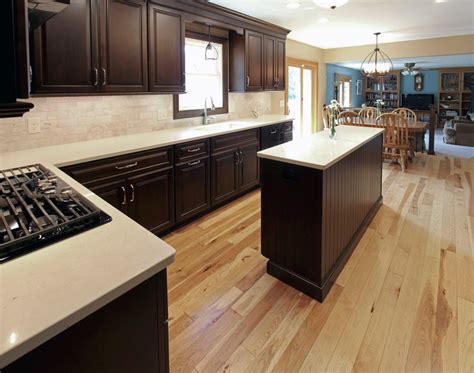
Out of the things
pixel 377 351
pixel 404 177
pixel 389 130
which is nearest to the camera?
pixel 377 351

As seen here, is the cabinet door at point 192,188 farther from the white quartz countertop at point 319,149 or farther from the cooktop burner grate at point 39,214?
the cooktop burner grate at point 39,214

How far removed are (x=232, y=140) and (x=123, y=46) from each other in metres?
1.54

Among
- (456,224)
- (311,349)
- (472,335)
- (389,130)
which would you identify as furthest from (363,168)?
(389,130)

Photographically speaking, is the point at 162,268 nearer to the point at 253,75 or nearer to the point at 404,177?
the point at 253,75

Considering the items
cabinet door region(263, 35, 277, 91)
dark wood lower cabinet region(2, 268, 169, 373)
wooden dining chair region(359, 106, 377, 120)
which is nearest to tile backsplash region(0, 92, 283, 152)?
cabinet door region(263, 35, 277, 91)

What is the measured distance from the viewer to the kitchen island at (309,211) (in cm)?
227

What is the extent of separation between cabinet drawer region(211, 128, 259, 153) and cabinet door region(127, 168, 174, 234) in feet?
2.42

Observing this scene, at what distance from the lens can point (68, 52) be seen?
8.50 ft

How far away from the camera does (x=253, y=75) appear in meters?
4.83

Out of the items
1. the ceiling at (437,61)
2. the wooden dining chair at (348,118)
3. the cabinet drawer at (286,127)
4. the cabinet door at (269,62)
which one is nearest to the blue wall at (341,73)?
the ceiling at (437,61)

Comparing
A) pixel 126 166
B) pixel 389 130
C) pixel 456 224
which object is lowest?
pixel 456 224

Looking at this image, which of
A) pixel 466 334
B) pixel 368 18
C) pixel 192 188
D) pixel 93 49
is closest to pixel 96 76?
pixel 93 49

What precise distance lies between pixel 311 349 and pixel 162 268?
1301 millimetres

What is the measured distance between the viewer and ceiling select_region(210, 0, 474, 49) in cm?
420
